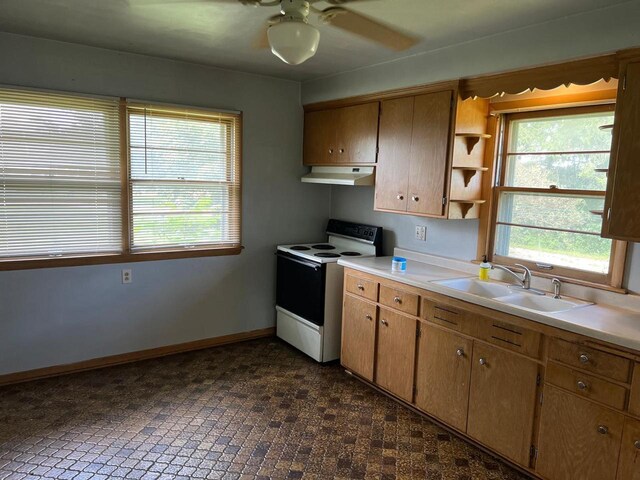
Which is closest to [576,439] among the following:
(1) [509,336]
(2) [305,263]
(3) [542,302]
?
(1) [509,336]

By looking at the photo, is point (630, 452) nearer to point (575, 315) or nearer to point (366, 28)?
point (575, 315)

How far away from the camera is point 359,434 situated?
2766 mm

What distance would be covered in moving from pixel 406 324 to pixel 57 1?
270 centimetres

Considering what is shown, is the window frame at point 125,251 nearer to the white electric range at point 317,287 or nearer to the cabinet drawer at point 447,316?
the white electric range at point 317,287

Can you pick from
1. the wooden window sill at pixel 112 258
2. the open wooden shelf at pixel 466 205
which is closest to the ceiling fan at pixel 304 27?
the open wooden shelf at pixel 466 205

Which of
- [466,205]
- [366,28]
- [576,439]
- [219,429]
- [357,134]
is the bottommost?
[219,429]

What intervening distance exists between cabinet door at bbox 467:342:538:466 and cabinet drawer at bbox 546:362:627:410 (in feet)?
0.33

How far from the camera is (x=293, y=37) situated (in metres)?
2.05

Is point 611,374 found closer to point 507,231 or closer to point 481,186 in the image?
point 507,231

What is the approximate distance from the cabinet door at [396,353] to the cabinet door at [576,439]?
897mm

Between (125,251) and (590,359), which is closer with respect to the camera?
(590,359)

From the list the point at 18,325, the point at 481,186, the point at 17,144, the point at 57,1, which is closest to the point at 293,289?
the point at 481,186

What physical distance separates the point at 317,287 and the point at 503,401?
65.1 inches

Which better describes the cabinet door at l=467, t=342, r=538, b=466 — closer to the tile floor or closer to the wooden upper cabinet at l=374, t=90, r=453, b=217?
the tile floor
